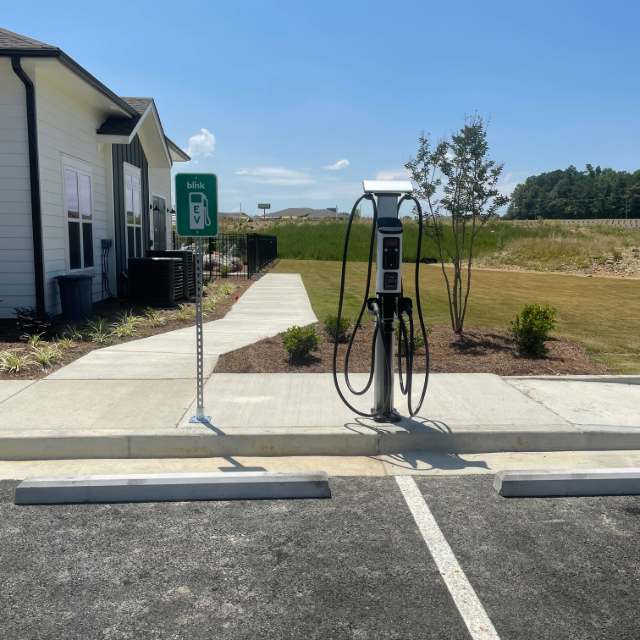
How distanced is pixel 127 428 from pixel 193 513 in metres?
1.45

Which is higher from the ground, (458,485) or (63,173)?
(63,173)

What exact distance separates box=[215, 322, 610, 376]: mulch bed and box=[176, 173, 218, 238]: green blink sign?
96.5 inches

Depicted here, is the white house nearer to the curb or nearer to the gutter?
the gutter

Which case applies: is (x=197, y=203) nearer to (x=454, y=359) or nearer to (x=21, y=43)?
(x=454, y=359)

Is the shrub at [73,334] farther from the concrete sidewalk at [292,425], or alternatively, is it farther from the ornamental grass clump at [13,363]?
the concrete sidewalk at [292,425]

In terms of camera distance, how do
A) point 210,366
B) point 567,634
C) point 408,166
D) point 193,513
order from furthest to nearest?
point 408,166
point 210,366
point 193,513
point 567,634

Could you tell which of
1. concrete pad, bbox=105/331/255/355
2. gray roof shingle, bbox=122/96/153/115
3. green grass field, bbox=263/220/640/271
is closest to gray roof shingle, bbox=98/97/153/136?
gray roof shingle, bbox=122/96/153/115

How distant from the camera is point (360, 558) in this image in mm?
3369

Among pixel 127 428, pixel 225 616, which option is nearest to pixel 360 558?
pixel 225 616

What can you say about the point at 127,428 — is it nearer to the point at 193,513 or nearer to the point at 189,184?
the point at 193,513

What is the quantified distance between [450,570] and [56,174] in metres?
9.62

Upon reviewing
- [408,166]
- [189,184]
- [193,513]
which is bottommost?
[193,513]

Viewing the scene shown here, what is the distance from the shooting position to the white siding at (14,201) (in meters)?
9.47

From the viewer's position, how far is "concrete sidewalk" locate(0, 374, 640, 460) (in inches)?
195
